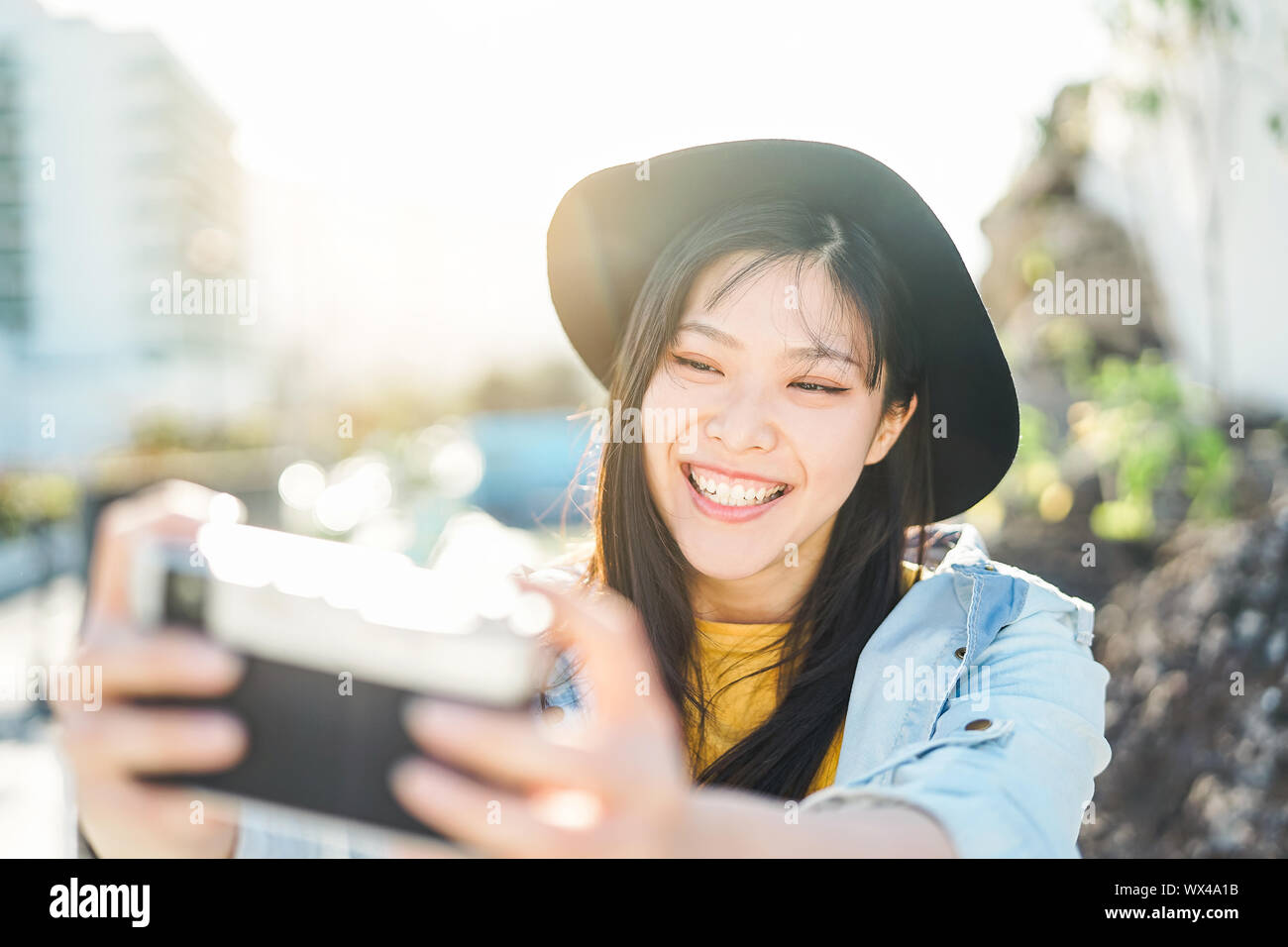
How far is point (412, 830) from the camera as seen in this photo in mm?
688

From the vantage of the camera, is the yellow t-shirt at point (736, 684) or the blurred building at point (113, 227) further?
the blurred building at point (113, 227)

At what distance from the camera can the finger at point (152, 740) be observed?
28.6 inches

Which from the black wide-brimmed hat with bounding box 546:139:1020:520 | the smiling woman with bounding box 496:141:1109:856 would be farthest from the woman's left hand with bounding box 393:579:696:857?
the black wide-brimmed hat with bounding box 546:139:1020:520

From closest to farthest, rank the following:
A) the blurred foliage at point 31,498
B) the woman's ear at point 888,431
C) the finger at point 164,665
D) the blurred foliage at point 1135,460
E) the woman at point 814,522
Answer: the finger at point 164,665 → the woman at point 814,522 → the woman's ear at point 888,431 → the blurred foliage at point 1135,460 → the blurred foliage at point 31,498

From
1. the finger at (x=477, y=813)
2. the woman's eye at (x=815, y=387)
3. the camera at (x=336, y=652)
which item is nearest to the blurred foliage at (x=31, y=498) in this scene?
the woman's eye at (x=815, y=387)

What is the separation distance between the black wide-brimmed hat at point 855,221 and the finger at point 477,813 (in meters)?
1.31

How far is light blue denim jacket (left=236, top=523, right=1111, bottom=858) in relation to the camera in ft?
3.28

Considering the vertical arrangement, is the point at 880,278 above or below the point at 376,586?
above

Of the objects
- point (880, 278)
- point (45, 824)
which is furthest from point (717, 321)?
point (45, 824)

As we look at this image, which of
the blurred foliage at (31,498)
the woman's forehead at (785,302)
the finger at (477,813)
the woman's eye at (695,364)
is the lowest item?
the blurred foliage at (31,498)

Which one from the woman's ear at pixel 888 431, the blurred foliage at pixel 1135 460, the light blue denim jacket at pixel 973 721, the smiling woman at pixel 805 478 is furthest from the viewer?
the blurred foliage at pixel 1135 460

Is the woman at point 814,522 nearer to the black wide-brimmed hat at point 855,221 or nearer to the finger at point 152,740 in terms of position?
the black wide-brimmed hat at point 855,221

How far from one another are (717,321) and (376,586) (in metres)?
0.98
